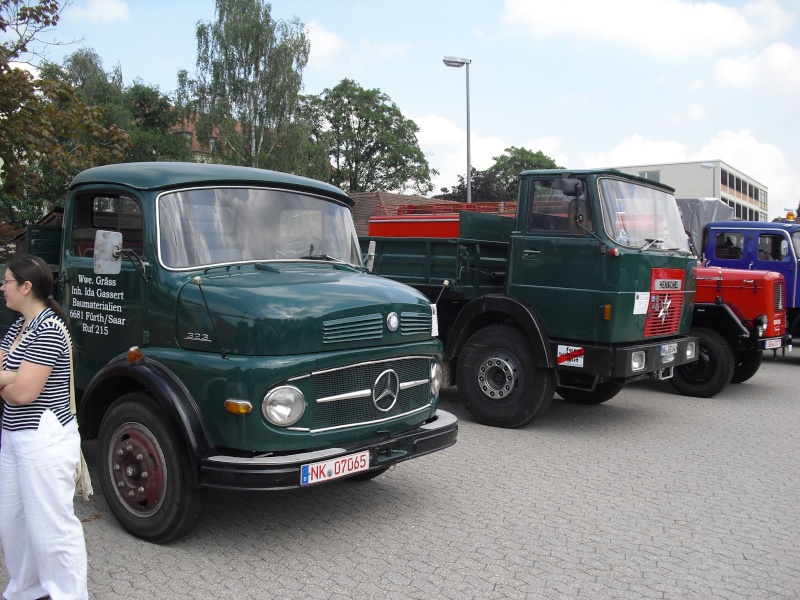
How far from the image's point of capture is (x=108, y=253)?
15.6 feet

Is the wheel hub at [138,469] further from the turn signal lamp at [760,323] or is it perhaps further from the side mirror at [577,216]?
the turn signal lamp at [760,323]

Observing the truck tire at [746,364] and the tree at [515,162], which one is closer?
the truck tire at [746,364]

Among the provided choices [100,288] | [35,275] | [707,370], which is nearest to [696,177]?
[707,370]

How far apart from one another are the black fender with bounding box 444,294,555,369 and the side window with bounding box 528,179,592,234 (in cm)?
84

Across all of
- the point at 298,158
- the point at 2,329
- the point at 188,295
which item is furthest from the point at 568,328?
the point at 298,158

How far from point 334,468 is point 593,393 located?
5.73 m

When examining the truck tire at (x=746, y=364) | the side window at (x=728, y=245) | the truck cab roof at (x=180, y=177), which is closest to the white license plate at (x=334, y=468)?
the truck cab roof at (x=180, y=177)

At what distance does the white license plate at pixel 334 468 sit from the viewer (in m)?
4.13

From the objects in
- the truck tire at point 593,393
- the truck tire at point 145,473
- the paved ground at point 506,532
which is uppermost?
the truck tire at point 145,473

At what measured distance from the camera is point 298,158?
39.1 metres

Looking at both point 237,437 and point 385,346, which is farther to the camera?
point 385,346

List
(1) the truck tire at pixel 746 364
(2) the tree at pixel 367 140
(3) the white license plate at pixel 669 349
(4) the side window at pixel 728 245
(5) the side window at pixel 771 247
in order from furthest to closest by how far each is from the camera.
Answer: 1. (2) the tree at pixel 367 140
2. (4) the side window at pixel 728 245
3. (5) the side window at pixel 771 247
4. (1) the truck tire at pixel 746 364
5. (3) the white license plate at pixel 669 349

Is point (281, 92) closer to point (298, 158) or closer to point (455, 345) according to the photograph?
point (298, 158)

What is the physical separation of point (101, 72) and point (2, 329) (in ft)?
152
